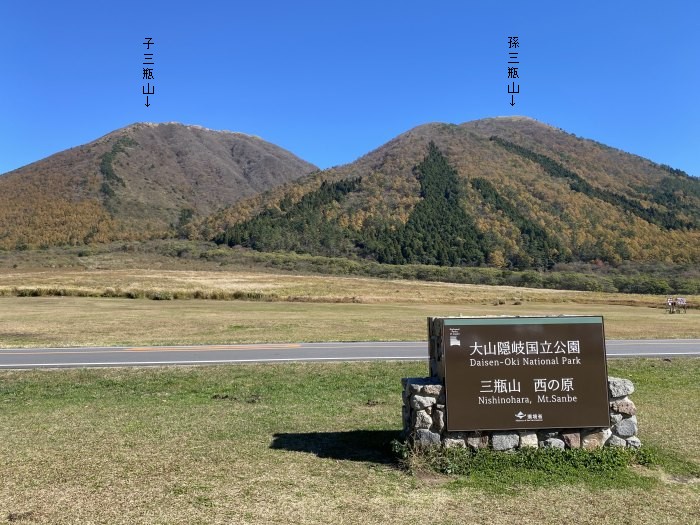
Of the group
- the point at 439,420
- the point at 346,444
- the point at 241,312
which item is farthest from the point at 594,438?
the point at 241,312

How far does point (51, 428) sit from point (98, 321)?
2256 centimetres

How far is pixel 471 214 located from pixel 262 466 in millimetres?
144973

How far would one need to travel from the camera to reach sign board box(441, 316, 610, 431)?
796 cm

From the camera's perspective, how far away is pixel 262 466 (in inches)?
311

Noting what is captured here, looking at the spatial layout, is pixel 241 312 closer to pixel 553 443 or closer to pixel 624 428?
pixel 553 443

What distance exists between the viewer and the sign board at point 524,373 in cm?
796

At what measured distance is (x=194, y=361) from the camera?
17.7 meters

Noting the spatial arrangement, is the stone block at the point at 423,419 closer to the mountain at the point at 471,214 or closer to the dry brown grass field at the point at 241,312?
the dry brown grass field at the point at 241,312

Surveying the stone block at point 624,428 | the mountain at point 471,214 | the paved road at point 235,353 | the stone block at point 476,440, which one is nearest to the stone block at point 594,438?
the stone block at point 624,428

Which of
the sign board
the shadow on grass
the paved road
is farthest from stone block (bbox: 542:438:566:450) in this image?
the paved road

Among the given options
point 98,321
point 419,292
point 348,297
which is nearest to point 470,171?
point 419,292

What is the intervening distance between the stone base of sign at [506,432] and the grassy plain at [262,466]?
62 cm

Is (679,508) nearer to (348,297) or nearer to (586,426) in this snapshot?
(586,426)

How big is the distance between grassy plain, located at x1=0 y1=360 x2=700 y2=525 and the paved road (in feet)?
11.8
